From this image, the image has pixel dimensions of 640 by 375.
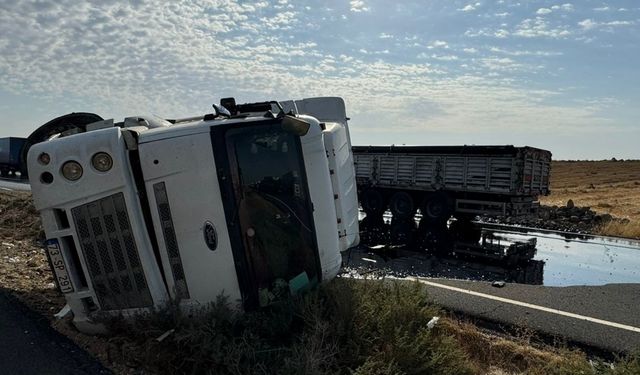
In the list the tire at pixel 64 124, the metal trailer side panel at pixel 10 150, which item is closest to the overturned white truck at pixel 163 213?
the tire at pixel 64 124

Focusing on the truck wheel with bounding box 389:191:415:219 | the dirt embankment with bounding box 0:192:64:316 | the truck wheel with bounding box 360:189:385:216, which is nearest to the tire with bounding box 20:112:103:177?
the dirt embankment with bounding box 0:192:64:316

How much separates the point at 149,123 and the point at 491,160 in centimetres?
1190

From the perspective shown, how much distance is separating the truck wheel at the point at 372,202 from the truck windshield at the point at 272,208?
509 inches

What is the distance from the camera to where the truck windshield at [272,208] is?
3.85 metres

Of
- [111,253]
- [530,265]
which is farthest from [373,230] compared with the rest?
[111,253]

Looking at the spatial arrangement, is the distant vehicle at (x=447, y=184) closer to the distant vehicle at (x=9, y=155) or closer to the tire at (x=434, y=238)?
the tire at (x=434, y=238)

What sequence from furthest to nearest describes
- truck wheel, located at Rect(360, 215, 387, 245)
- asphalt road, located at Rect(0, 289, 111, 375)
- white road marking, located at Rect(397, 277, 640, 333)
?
1. truck wheel, located at Rect(360, 215, 387, 245)
2. white road marking, located at Rect(397, 277, 640, 333)
3. asphalt road, located at Rect(0, 289, 111, 375)

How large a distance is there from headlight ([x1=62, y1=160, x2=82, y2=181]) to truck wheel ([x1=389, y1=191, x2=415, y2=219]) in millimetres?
13325

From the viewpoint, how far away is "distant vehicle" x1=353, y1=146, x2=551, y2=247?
46.5ft

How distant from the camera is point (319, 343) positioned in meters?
3.53

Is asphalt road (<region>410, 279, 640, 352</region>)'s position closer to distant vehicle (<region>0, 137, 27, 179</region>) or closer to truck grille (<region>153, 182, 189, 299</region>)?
truck grille (<region>153, 182, 189, 299</region>)

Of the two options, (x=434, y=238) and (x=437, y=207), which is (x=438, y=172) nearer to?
(x=437, y=207)

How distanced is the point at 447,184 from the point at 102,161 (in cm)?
1294

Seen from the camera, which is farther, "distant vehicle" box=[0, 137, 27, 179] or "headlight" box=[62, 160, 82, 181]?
"distant vehicle" box=[0, 137, 27, 179]
